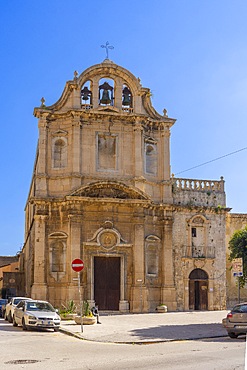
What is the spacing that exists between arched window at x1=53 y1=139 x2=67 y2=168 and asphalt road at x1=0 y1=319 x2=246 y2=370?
17.1 m

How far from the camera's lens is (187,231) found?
37.2 meters

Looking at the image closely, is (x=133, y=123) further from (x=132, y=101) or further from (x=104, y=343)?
(x=104, y=343)

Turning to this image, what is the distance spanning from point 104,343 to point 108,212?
55.8ft

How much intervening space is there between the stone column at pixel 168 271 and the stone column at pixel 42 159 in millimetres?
7842

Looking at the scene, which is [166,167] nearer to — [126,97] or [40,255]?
[126,97]

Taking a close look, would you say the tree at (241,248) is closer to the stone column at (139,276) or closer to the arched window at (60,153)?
the stone column at (139,276)

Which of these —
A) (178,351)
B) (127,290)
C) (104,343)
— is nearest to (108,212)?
(127,290)

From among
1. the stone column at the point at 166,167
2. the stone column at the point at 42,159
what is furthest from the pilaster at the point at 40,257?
the stone column at the point at 166,167

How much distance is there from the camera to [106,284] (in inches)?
1355

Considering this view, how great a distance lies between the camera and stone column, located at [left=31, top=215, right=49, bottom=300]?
1321 inches

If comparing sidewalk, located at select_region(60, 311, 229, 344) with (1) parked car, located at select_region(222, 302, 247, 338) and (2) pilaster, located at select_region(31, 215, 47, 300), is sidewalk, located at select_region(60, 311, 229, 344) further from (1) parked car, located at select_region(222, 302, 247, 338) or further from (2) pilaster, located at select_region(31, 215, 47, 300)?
(2) pilaster, located at select_region(31, 215, 47, 300)

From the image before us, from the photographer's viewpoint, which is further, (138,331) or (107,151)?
(107,151)

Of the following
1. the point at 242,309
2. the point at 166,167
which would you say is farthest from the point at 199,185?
the point at 242,309

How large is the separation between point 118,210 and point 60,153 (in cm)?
507
